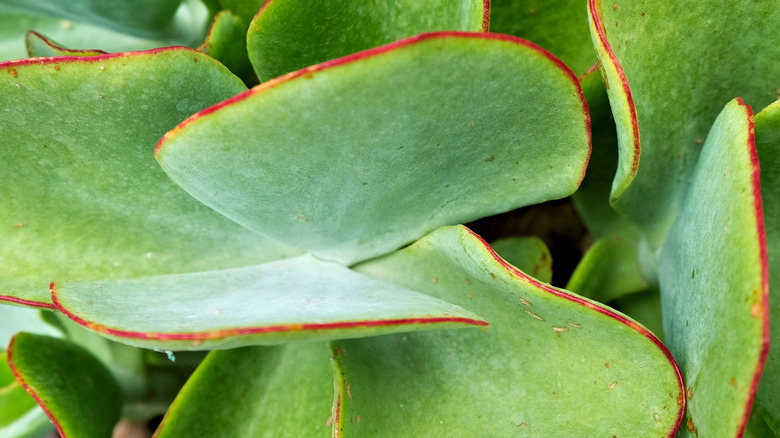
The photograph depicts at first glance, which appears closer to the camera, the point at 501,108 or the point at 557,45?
the point at 501,108

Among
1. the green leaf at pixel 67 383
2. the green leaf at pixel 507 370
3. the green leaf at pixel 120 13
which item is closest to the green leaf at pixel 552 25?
the green leaf at pixel 507 370

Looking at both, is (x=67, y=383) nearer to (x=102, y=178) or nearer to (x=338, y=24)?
(x=102, y=178)

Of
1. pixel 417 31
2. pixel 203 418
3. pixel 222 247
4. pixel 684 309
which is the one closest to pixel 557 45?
pixel 417 31

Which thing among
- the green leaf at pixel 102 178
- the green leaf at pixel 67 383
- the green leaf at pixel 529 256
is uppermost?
the green leaf at pixel 102 178

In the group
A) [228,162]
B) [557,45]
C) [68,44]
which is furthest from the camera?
[68,44]

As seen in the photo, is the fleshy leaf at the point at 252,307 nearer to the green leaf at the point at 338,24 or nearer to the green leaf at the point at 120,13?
the green leaf at the point at 338,24

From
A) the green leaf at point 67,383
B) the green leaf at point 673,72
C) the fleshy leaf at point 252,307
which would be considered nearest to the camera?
the fleshy leaf at point 252,307

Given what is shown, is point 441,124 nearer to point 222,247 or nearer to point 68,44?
point 222,247

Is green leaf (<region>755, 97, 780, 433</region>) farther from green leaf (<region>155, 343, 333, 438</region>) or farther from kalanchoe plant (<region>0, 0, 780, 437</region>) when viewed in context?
green leaf (<region>155, 343, 333, 438</region>)
